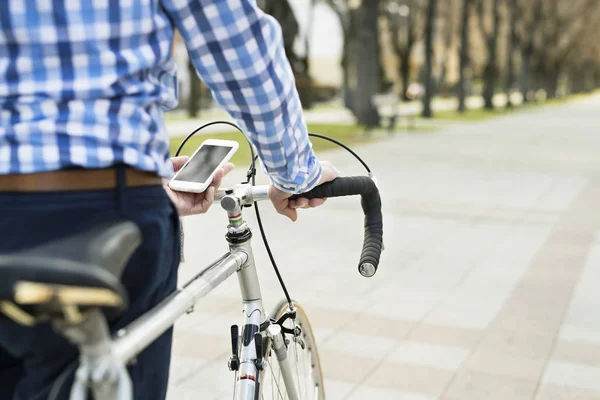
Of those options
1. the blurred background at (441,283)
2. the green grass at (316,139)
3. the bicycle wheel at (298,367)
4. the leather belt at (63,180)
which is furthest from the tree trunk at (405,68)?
the leather belt at (63,180)

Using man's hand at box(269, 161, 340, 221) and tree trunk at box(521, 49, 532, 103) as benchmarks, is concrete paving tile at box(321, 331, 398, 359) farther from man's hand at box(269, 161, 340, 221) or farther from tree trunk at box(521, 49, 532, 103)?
tree trunk at box(521, 49, 532, 103)

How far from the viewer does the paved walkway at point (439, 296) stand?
4.05m

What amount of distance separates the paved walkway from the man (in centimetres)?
252

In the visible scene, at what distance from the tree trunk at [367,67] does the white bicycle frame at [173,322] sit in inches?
746

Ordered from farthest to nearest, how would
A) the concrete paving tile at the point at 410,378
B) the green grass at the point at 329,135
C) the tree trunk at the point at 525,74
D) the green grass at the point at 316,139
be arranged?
the tree trunk at the point at 525,74 < the green grass at the point at 329,135 < the green grass at the point at 316,139 < the concrete paving tile at the point at 410,378

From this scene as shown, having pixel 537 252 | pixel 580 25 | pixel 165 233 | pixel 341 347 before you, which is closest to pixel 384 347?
pixel 341 347

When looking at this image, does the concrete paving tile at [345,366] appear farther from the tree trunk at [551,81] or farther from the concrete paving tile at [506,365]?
the tree trunk at [551,81]

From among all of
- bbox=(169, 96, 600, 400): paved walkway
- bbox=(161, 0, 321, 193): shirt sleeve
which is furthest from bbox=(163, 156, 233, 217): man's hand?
bbox=(169, 96, 600, 400): paved walkway

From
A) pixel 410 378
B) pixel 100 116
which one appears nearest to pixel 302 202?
pixel 100 116

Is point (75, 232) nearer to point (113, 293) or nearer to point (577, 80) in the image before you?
point (113, 293)

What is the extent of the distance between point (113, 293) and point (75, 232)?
26 centimetres

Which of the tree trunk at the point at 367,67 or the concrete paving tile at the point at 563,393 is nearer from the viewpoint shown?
the concrete paving tile at the point at 563,393

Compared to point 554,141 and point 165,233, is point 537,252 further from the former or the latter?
point 554,141

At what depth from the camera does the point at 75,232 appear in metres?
1.25
